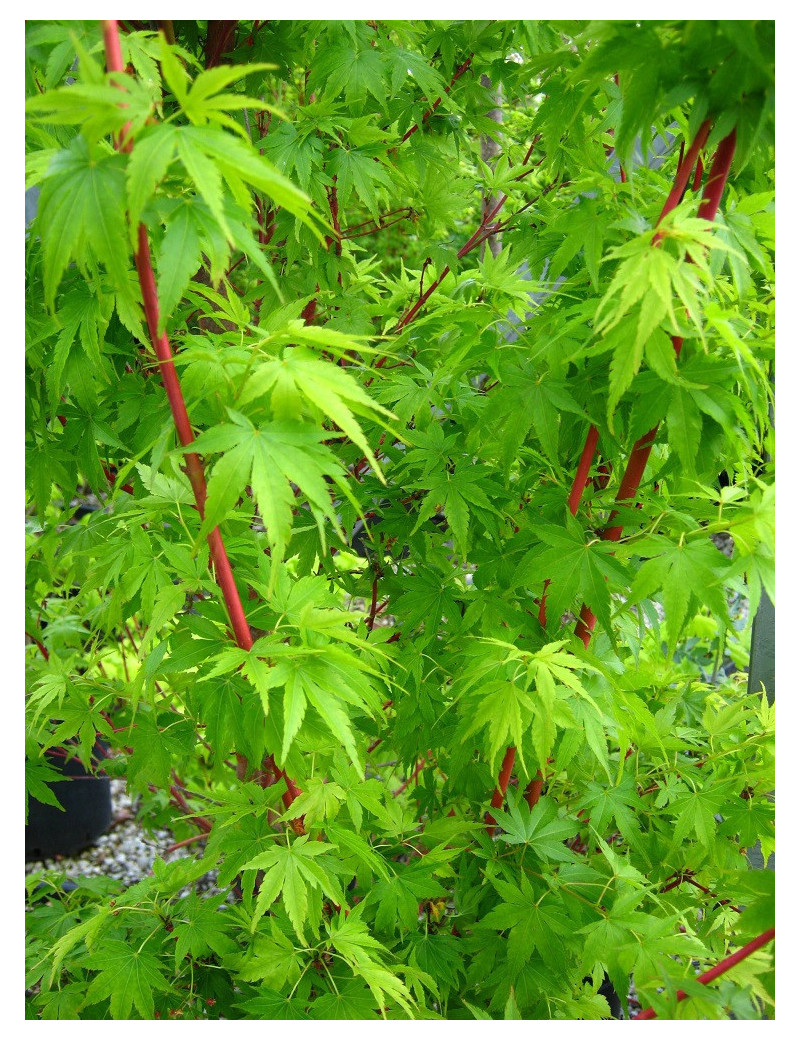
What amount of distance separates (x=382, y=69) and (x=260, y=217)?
15.5 inches

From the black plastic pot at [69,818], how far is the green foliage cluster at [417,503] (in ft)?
3.61

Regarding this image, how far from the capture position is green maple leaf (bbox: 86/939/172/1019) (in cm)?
108

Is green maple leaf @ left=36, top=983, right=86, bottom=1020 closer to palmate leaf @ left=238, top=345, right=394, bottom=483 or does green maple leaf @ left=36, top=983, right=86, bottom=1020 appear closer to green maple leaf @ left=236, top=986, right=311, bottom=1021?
green maple leaf @ left=236, top=986, right=311, bottom=1021

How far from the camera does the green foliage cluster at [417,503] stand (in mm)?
761

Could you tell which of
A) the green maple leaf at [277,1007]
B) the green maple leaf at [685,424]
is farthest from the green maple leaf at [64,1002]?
the green maple leaf at [685,424]

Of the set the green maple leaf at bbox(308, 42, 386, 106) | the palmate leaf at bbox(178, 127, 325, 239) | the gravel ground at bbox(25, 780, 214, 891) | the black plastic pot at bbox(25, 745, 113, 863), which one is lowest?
the gravel ground at bbox(25, 780, 214, 891)

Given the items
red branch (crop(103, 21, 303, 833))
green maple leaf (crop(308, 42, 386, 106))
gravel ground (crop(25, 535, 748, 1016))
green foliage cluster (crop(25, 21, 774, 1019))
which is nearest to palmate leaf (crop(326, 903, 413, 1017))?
green foliage cluster (crop(25, 21, 774, 1019))

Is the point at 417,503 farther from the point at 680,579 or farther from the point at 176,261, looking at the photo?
the point at 176,261

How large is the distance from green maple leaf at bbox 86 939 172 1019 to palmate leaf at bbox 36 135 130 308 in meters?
0.91

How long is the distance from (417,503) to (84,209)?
2.57 feet

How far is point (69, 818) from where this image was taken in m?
2.55

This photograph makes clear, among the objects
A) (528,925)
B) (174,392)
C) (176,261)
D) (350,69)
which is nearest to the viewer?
(176,261)

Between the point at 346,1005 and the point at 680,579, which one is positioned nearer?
the point at 680,579

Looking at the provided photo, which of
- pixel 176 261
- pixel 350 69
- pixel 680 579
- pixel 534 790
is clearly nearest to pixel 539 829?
pixel 534 790
